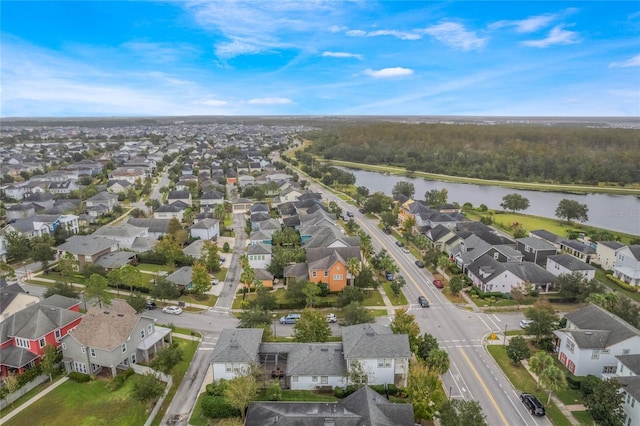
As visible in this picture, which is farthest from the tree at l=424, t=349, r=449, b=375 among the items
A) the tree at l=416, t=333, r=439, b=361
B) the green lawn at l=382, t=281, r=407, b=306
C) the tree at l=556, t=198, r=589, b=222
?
the tree at l=556, t=198, r=589, b=222

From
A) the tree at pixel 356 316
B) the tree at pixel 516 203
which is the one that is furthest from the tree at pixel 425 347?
the tree at pixel 516 203

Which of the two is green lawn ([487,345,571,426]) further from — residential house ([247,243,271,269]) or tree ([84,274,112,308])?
tree ([84,274,112,308])

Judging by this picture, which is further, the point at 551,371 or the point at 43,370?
the point at 43,370

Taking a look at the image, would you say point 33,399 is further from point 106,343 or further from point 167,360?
point 167,360

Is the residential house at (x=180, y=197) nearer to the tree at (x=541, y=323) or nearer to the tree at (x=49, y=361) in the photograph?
the tree at (x=49, y=361)

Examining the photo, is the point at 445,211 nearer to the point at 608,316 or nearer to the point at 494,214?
the point at 494,214

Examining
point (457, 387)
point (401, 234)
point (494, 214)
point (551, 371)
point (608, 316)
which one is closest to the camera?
point (551, 371)

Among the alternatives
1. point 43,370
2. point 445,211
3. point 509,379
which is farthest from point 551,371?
point 445,211

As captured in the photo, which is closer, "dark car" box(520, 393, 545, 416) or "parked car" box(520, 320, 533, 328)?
"dark car" box(520, 393, 545, 416)
